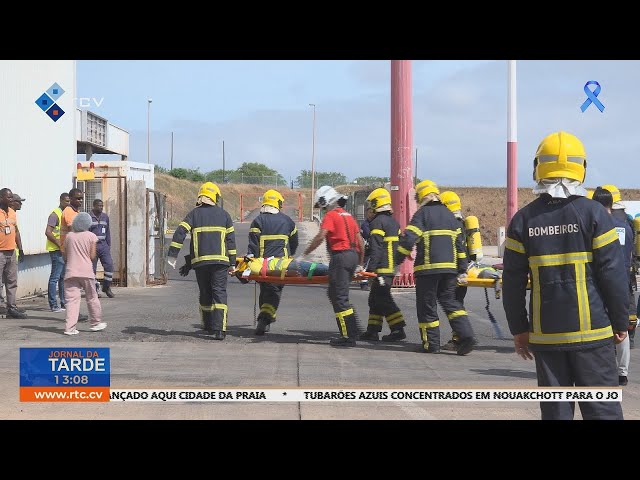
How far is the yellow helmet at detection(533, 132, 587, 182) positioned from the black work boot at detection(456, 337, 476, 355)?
5.26m

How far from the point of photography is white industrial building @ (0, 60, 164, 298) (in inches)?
602

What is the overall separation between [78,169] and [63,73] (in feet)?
6.47

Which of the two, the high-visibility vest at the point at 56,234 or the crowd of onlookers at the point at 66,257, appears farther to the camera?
the high-visibility vest at the point at 56,234

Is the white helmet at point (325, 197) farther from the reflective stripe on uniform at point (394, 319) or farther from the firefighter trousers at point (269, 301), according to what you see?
the reflective stripe on uniform at point (394, 319)

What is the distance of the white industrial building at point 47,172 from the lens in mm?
15289

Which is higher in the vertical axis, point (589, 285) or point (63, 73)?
point (63, 73)

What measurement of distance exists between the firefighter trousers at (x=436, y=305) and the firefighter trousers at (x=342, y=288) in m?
0.88

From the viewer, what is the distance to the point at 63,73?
17312mm

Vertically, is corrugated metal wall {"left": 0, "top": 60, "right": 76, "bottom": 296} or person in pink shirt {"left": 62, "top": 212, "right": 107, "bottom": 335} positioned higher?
corrugated metal wall {"left": 0, "top": 60, "right": 76, "bottom": 296}

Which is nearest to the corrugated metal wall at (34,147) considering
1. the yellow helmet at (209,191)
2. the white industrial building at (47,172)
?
the white industrial building at (47,172)

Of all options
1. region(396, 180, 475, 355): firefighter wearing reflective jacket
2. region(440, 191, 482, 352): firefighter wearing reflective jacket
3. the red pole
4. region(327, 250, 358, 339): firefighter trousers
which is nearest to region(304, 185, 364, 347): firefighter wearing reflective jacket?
region(327, 250, 358, 339): firefighter trousers

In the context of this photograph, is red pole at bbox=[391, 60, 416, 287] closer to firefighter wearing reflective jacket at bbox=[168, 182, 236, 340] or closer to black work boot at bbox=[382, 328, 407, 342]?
black work boot at bbox=[382, 328, 407, 342]
